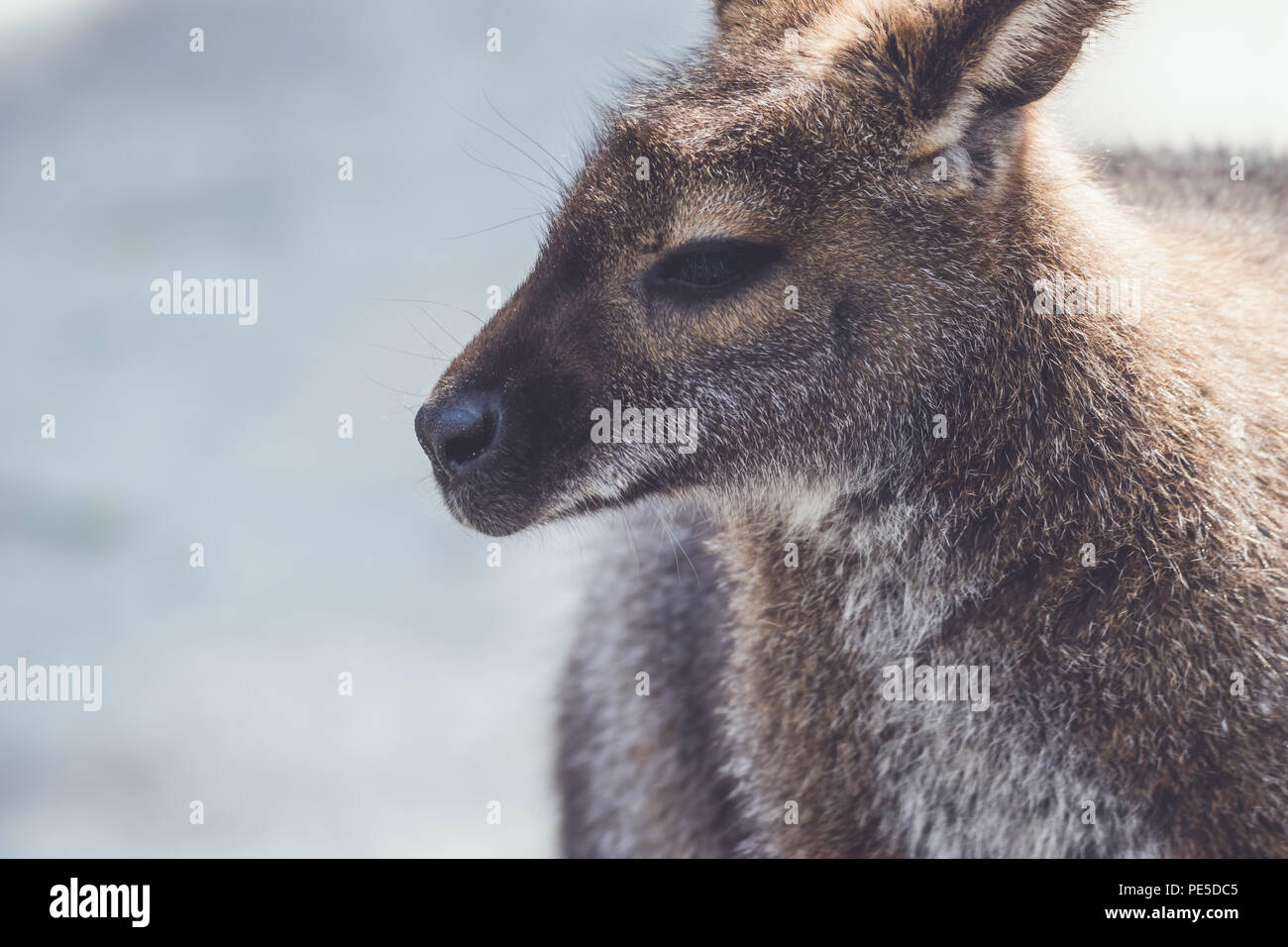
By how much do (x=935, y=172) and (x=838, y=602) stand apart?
108 cm

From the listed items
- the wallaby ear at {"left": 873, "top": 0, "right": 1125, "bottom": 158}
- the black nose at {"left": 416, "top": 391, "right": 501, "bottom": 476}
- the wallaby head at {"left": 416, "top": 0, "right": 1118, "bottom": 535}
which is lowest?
the black nose at {"left": 416, "top": 391, "right": 501, "bottom": 476}

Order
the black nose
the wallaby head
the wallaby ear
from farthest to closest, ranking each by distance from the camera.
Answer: the black nose → the wallaby head → the wallaby ear

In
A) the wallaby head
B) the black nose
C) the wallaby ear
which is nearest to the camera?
the wallaby ear

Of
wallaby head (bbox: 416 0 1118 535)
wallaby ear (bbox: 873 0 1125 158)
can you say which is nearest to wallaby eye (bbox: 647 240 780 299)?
wallaby head (bbox: 416 0 1118 535)

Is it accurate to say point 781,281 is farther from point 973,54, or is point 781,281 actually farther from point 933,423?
point 973,54

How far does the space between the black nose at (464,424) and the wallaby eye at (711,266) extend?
51cm

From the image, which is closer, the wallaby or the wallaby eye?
the wallaby

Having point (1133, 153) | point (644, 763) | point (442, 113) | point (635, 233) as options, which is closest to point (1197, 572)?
point (635, 233)

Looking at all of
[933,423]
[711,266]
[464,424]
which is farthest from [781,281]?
[464,424]

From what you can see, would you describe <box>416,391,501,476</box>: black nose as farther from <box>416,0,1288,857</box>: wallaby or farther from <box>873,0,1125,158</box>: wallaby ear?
<box>873,0,1125,158</box>: wallaby ear

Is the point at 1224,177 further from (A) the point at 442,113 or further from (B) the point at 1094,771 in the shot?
(A) the point at 442,113

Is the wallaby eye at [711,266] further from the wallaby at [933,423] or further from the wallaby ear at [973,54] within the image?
Answer: the wallaby ear at [973,54]

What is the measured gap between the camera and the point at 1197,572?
10.1ft

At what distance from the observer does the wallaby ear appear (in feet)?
9.83
